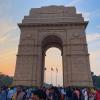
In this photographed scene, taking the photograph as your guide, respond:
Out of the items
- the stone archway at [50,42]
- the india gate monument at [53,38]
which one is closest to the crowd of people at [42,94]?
the india gate monument at [53,38]

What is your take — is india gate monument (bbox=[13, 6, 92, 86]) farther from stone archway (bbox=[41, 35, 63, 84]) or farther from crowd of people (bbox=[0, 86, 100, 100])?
crowd of people (bbox=[0, 86, 100, 100])

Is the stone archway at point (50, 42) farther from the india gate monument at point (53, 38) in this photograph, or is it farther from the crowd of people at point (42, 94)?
the crowd of people at point (42, 94)

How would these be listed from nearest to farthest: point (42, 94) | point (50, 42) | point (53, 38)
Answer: point (42, 94) → point (53, 38) → point (50, 42)

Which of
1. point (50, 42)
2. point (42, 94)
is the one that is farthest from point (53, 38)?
point (42, 94)

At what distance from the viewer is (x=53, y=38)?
2980cm

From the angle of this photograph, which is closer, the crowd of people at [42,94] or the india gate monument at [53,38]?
the crowd of people at [42,94]

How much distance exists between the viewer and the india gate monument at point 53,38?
84.4ft

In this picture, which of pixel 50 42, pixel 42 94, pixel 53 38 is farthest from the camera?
pixel 50 42

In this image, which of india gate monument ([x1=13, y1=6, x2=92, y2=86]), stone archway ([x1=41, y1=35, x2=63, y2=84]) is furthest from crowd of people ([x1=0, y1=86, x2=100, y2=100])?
stone archway ([x1=41, y1=35, x2=63, y2=84])

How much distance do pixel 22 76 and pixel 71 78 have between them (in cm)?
539

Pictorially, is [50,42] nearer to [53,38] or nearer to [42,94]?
[53,38]

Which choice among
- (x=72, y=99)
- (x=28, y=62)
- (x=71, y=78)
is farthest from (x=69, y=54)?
(x=72, y=99)

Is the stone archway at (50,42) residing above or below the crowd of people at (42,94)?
above

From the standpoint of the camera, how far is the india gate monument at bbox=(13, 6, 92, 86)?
25.7 meters
